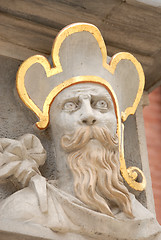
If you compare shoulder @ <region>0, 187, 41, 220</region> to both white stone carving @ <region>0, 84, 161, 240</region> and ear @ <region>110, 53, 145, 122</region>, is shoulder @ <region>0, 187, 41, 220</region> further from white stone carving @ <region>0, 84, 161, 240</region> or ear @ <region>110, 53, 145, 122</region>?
ear @ <region>110, 53, 145, 122</region>

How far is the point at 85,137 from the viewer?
1756 millimetres

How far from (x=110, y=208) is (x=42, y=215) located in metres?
0.23

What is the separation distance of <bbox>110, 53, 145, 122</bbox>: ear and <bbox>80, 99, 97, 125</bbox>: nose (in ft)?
0.58

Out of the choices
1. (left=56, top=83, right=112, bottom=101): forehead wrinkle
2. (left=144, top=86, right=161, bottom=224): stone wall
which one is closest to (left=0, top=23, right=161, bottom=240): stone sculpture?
(left=56, top=83, right=112, bottom=101): forehead wrinkle

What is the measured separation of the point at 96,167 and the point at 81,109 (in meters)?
0.18

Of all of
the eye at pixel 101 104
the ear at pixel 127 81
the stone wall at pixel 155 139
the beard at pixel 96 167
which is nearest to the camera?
the beard at pixel 96 167

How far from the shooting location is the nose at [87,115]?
1.76 meters

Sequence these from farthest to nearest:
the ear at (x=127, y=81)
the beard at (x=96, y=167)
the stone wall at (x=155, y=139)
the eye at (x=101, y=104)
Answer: the stone wall at (x=155, y=139), the ear at (x=127, y=81), the eye at (x=101, y=104), the beard at (x=96, y=167)

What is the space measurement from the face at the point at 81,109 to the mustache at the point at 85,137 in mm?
16

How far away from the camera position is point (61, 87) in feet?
6.02

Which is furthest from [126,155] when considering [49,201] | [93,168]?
[49,201]

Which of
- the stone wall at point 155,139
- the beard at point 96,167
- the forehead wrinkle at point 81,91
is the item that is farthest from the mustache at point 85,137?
the stone wall at point 155,139

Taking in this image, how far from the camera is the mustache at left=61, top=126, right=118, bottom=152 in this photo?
5.77 ft

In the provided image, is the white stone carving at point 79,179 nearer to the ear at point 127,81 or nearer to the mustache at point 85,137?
the mustache at point 85,137
